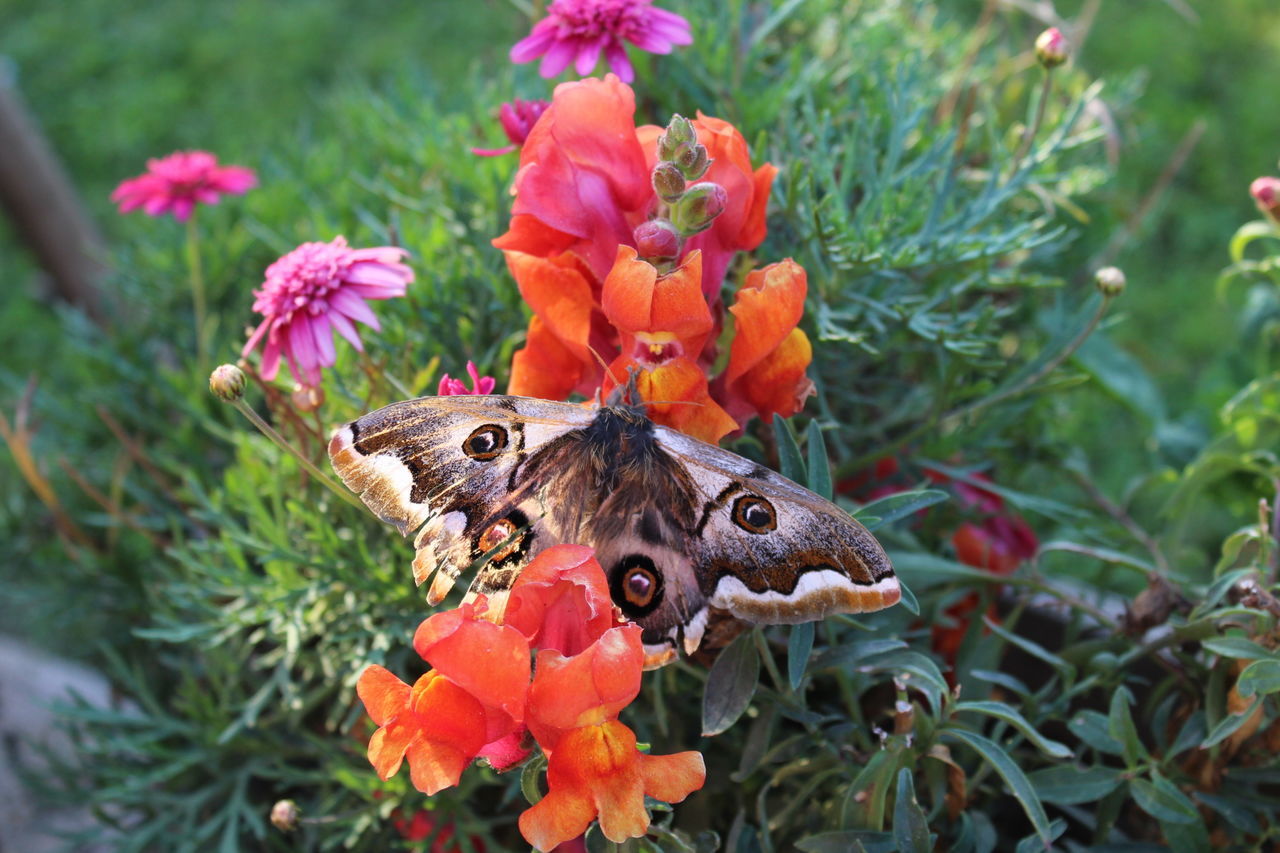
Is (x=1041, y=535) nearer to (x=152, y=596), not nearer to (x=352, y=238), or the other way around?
(x=352, y=238)

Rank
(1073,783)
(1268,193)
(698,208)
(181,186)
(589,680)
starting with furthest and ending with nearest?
(181,186) < (1268,193) < (1073,783) < (698,208) < (589,680)

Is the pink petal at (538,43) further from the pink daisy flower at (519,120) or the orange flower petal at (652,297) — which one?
the orange flower petal at (652,297)

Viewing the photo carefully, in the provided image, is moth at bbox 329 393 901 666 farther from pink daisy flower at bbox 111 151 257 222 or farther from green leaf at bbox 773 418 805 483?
pink daisy flower at bbox 111 151 257 222

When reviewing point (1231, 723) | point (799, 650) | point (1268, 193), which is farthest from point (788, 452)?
point (1268, 193)

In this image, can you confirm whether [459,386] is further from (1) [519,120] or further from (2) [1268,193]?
(2) [1268,193]

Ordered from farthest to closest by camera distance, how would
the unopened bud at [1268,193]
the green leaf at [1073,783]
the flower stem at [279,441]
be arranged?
the unopened bud at [1268,193] < the green leaf at [1073,783] < the flower stem at [279,441]

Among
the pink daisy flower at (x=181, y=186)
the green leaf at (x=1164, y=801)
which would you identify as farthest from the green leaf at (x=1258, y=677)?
the pink daisy flower at (x=181, y=186)

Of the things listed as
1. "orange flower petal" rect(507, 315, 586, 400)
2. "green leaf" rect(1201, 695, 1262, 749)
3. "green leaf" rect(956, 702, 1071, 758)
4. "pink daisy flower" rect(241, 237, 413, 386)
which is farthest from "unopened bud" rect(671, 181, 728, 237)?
"green leaf" rect(1201, 695, 1262, 749)
